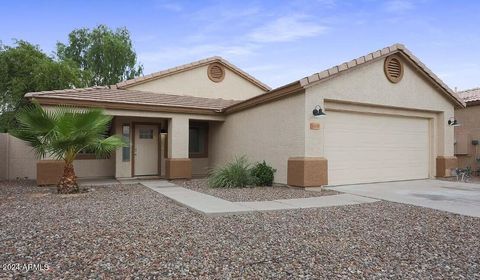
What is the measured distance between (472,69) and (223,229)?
2082 centimetres

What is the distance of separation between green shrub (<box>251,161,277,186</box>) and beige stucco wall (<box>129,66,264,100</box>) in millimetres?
7341

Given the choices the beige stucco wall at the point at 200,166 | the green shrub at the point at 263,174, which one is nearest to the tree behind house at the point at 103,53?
the beige stucco wall at the point at 200,166

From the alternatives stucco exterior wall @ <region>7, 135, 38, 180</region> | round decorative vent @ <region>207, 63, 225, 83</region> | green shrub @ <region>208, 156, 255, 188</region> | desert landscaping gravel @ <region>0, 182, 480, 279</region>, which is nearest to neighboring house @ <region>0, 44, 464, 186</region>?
green shrub @ <region>208, 156, 255, 188</region>

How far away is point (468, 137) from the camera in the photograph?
15758mm

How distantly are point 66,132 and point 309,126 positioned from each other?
22.6 feet

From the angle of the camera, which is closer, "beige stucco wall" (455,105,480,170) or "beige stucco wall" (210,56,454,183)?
"beige stucco wall" (210,56,454,183)

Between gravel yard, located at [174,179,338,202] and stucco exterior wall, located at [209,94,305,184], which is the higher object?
stucco exterior wall, located at [209,94,305,184]

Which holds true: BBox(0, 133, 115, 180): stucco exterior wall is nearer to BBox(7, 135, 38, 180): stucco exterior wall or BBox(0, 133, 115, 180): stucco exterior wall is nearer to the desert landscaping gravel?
BBox(7, 135, 38, 180): stucco exterior wall

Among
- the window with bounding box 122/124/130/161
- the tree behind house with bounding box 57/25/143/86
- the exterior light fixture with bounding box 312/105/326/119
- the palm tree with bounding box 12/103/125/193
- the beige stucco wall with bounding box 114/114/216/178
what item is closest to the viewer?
the palm tree with bounding box 12/103/125/193

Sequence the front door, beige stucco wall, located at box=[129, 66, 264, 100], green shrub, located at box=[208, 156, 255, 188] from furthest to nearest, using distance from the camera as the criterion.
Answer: beige stucco wall, located at box=[129, 66, 264, 100], the front door, green shrub, located at box=[208, 156, 255, 188]

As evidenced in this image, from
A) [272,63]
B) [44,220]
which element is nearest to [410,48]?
[272,63]

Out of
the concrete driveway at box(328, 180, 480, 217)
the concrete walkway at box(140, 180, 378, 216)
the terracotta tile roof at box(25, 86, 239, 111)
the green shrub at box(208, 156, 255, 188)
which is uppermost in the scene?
the terracotta tile roof at box(25, 86, 239, 111)

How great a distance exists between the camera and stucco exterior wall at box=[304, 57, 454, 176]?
10.7 metres

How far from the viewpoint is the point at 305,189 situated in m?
10.4
